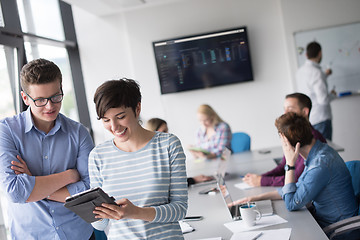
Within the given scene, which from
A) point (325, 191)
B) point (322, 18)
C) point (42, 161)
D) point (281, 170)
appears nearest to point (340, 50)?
point (322, 18)

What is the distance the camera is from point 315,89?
532 cm

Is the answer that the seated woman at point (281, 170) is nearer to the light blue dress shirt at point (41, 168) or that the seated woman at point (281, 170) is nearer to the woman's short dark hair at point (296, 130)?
the woman's short dark hair at point (296, 130)

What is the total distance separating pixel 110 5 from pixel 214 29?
1.58 metres

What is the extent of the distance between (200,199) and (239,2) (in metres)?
3.89

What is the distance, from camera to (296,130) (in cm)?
255

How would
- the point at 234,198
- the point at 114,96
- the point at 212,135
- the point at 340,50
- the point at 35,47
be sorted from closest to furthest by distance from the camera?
the point at 114,96 < the point at 234,198 < the point at 212,135 < the point at 35,47 < the point at 340,50

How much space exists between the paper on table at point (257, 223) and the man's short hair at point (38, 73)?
1.23 metres

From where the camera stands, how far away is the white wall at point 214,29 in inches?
240

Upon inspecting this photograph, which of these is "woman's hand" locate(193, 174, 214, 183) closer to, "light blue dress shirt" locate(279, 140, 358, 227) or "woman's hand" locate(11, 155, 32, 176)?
"light blue dress shirt" locate(279, 140, 358, 227)

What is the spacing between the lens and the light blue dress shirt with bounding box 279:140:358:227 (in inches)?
95.3

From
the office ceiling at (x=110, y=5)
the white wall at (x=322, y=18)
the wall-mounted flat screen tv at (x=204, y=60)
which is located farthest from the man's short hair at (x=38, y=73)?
the white wall at (x=322, y=18)

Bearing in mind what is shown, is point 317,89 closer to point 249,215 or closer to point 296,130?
point 296,130

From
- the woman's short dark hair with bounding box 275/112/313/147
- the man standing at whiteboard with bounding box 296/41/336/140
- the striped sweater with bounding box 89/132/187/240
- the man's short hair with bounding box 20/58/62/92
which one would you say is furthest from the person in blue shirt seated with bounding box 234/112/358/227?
the man standing at whiteboard with bounding box 296/41/336/140

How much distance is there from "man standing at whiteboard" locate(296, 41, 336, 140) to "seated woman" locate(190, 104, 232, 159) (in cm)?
139
